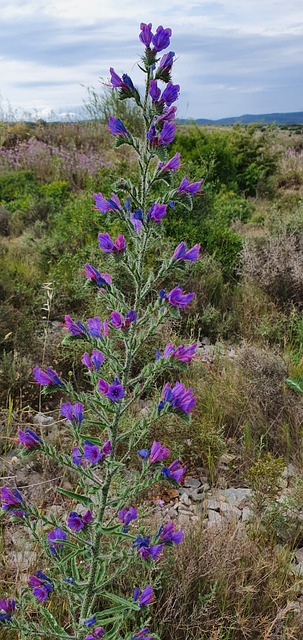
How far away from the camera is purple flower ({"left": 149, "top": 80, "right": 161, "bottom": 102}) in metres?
1.37

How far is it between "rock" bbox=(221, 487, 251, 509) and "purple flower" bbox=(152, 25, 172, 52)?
87.9 inches

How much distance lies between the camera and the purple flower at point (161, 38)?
1.40 metres

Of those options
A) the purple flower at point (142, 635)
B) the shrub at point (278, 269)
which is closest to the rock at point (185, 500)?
the purple flower at point (142, 635)

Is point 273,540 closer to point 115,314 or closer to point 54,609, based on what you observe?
point 54,609

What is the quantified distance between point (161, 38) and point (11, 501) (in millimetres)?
1388

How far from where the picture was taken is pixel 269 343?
4.52 metres

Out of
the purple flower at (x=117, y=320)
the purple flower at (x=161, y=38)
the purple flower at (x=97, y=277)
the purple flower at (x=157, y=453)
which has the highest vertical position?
the purple flower at (x=161, y=38)

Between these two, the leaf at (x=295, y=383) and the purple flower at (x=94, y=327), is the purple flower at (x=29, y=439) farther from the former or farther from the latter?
the leaf at (x=295, y=383)

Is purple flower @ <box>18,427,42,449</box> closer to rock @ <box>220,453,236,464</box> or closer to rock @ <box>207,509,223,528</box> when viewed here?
rock @ <box>207,509,223,528</box>

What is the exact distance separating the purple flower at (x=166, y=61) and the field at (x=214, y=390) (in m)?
0.44

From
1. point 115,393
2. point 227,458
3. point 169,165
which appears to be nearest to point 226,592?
point 227,458

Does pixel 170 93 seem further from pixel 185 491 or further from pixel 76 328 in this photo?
pixel 185 491

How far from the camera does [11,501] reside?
1.57m

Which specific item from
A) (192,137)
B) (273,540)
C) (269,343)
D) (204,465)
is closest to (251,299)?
(269,343)
